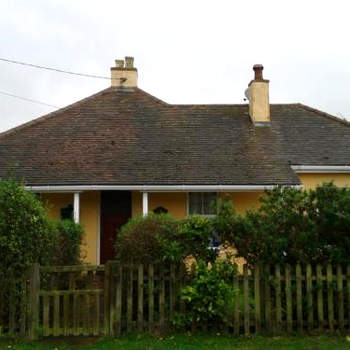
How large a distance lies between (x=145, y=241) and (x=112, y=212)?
7363mm

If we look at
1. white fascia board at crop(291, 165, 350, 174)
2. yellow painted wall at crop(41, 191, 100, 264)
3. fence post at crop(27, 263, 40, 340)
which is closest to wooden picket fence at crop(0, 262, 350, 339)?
fence post at crop(27, 263, 40, 340)

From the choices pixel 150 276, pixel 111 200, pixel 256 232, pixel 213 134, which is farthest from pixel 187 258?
pixel 213 134

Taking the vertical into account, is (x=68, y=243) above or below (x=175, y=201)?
below

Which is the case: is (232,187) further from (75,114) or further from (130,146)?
(75,114)

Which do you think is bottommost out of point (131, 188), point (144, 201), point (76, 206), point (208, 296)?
point (208, 296)

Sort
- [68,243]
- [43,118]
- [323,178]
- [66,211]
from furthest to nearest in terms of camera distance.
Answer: [43,118] < [323,178] < [66,211] < [68,243]

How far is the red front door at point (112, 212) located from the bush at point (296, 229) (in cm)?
749

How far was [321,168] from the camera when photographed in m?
15.5

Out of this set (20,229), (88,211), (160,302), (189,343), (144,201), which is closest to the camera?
(189,343)

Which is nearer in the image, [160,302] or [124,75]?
[160,302]

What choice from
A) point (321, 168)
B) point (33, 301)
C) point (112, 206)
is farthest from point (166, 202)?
point (33, 301)

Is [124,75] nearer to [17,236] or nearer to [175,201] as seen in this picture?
[175,201]

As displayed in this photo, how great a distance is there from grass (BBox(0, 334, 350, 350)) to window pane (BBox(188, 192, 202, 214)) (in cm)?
782

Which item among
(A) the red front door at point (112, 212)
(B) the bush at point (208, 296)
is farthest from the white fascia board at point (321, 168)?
(B) the bush at point (208, 296)
